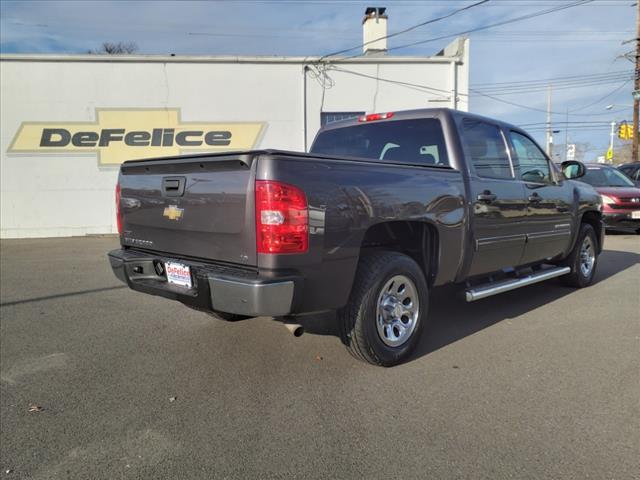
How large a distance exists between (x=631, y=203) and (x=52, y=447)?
12.4 metres

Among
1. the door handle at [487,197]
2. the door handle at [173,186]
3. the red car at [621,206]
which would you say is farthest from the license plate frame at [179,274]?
the red car at [621,206]

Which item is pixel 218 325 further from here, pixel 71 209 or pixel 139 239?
pixel 71 209

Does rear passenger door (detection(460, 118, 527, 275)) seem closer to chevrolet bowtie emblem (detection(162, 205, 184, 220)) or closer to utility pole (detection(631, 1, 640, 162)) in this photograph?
chevrolet bowtie emblem (detection(162, 205, 184, 220))

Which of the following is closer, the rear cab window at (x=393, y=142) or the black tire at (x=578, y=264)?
the rear cab window at (x=393, y=142)

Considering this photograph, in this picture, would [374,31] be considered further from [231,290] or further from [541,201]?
[231,290]

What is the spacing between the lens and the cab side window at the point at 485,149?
438 cm

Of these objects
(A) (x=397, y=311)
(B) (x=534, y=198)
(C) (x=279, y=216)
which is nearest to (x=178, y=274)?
(C) (x=279, y=216)

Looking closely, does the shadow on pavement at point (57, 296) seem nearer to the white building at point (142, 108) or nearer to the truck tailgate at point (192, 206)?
the truck tailgate at point (192, 206)

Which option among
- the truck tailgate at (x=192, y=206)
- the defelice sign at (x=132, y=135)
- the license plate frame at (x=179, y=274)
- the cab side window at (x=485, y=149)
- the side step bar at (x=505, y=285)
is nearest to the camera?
the truck tailgate at (x=192, y=206)

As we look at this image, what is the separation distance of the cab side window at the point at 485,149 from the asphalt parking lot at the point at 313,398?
4.96ft

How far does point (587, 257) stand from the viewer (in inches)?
259

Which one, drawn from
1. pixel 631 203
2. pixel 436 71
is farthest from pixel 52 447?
pixel 436 71

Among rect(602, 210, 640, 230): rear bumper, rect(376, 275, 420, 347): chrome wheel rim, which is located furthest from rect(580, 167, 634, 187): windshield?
rect(376, 275, 420, 347): chrome wheel rim

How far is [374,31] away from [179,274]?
49.0ft
